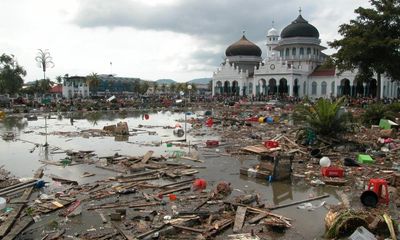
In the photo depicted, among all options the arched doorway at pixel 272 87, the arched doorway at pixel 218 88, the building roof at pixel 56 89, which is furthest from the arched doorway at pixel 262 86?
the building roof at pixel 56 89

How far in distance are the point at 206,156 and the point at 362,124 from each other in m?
13.8

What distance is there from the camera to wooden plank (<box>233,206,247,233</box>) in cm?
798

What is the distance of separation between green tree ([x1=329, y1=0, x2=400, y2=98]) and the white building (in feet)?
228

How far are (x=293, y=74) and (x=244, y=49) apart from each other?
17.7 m

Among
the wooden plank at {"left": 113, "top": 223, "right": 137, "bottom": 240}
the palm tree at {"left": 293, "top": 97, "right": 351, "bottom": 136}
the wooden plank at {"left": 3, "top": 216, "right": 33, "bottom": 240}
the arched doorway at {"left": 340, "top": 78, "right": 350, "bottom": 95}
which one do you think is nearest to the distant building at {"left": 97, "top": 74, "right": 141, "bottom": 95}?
the arched doorway at {"left": 340, "top": 78, "right": 350, "bottom": 95}

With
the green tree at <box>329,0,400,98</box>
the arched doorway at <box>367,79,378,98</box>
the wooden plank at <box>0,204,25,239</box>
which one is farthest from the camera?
the arched doorway at <box>367,79,378,98</box>

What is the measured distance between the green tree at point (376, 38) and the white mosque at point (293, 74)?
91.5ft

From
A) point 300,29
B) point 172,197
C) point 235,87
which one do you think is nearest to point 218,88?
point 235,87

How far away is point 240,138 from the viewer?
2262cm

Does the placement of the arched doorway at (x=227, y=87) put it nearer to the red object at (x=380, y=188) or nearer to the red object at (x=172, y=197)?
the red object at (x=172, y=197)

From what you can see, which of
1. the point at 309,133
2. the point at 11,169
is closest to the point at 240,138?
the point at 309,133

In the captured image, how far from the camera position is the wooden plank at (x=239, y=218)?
7984mm

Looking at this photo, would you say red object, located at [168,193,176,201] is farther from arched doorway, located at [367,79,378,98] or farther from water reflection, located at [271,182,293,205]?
arched doorway, located at [367,79,378,98]

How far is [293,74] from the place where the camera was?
228 ft
